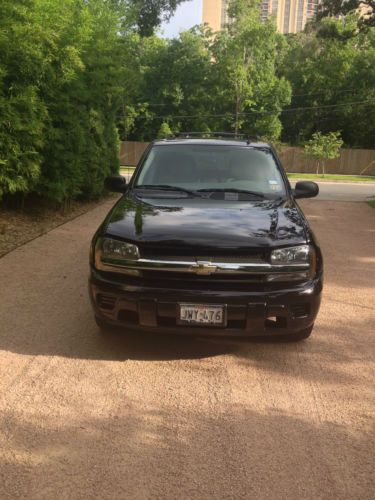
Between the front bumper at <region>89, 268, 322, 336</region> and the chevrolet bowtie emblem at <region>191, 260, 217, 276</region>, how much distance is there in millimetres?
140

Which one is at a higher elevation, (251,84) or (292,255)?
(251,84)

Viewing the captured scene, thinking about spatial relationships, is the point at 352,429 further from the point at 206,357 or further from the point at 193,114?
the point at 193,114

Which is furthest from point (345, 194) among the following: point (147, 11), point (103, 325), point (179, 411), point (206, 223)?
point (179, 411)

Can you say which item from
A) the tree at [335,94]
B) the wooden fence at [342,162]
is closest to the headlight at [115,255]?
the wooden fence at [342,162]

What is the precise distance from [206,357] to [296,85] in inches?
2092

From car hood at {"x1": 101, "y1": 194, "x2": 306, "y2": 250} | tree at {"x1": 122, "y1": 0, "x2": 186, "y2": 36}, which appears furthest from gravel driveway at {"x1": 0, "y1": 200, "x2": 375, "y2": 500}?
tree at {"x1": 122, "y1": 0, "x2": 186, "y2": 36}

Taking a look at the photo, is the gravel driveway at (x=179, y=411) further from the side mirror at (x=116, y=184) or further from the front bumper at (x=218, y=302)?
the side mirror at (x=116, y=184)

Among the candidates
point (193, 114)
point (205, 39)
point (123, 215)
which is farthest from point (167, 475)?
point (205, 39)

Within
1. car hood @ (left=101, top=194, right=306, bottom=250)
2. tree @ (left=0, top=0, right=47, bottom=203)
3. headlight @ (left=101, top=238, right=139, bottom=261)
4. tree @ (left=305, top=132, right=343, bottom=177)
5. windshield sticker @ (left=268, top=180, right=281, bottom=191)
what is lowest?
tree @ (left=305, top=132, right=343, bottom=177)

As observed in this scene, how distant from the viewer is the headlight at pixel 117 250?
373cm

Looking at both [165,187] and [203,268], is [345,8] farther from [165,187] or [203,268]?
[203,268]

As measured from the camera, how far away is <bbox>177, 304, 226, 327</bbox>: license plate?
357 centimetres

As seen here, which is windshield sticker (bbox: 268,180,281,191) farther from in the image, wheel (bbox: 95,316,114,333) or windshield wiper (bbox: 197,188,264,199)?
wheel (bbox: 95,316,114,333)

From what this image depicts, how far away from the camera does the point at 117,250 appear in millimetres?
3783
